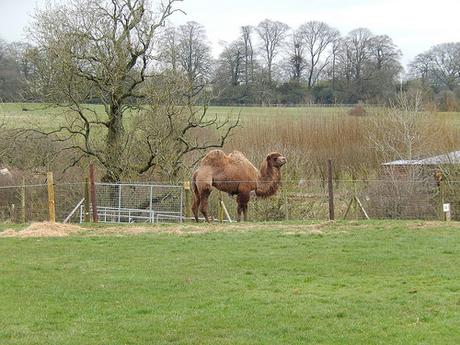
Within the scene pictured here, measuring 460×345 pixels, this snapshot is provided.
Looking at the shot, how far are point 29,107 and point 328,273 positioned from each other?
24.0m

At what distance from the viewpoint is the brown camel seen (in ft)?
64.2

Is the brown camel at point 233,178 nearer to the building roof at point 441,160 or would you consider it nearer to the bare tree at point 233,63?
the building roof at point 441,160

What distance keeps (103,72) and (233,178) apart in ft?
31.9

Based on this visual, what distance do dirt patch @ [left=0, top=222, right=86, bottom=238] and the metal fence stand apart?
4.98 m

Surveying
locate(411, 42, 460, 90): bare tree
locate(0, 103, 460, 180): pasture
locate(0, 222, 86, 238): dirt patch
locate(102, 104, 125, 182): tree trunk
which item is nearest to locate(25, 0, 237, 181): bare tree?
locate(102, 104, 125, 182): tree trunk

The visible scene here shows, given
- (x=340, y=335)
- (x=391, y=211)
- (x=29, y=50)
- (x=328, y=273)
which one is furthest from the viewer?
(x=29, y=50)

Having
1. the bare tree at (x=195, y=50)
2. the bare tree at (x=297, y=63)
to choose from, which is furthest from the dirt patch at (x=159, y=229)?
the bare tree at (x=297, y=63)

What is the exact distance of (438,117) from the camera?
38344mm

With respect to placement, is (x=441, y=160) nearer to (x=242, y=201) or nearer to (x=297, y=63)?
(x=242, y=201)

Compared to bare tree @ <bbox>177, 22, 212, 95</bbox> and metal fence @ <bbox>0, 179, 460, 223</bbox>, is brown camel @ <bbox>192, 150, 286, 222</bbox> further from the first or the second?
bare tree @ <bbox>177, 22, 212, 95</bbox>

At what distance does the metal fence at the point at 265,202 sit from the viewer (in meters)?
22.9

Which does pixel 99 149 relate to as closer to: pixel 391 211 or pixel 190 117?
pixel 190 117

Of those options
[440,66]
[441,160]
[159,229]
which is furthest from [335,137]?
[440,66]

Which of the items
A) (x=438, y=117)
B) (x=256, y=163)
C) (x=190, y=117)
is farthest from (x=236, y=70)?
(x=190, y=117)
